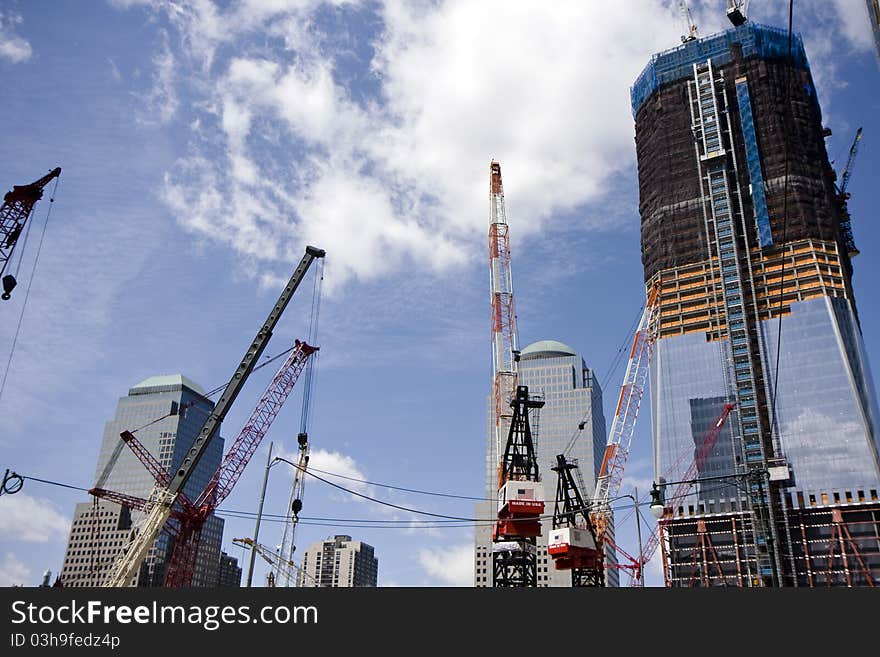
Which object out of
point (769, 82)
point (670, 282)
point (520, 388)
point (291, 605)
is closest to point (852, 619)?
point (291, 605)

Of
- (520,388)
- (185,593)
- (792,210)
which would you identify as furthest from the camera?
(792,210)

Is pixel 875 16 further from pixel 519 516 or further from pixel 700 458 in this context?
pixel 700 458

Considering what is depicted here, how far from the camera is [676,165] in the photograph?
190 metres

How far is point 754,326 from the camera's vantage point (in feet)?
570

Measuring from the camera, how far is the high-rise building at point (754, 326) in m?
150

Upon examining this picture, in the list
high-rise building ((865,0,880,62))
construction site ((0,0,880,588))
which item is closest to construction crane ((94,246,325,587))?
construction site ((0,0,880,588))

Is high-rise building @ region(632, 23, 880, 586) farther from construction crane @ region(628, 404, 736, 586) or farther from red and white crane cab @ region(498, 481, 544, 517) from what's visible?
red and white crane cab @ region(498, 481, 544, 517)

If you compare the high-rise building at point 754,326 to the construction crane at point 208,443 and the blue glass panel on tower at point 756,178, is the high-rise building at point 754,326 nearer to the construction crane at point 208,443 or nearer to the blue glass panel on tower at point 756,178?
the blue glass panel on tower at point 756,178

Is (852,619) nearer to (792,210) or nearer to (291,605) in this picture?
(291,605)

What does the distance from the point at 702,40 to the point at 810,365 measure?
93.4 metres

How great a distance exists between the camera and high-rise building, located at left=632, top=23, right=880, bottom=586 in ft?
493

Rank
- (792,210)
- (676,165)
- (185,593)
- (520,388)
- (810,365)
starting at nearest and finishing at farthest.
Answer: (185,593)
(520,388)
(810,365)
(792,210)
(676,165)

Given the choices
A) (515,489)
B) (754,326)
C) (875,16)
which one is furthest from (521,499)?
(754,326)

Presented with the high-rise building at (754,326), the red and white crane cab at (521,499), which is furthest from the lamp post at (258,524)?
the high-rise building at (754,326)
